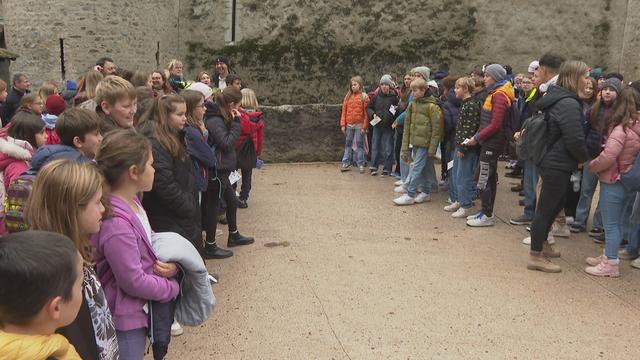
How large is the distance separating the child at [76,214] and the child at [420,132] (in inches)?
210


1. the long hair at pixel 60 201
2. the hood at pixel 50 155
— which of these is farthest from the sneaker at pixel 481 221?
the long hair at pixel 60 201

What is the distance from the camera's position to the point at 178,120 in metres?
3.68

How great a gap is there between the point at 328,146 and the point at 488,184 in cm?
405

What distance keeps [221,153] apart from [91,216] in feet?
10.4

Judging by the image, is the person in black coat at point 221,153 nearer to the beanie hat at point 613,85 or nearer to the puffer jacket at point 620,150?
the puffer jacket at point 620,150

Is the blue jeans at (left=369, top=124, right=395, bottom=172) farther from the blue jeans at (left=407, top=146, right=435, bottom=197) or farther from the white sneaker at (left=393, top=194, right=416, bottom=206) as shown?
the white sneaker at (left=393, top=194, right=416, bottom=206)

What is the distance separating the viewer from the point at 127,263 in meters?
2.29

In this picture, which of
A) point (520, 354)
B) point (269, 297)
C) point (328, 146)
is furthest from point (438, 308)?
point (328, 146)

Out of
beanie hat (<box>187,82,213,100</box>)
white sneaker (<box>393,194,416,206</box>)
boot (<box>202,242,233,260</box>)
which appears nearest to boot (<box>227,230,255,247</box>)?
boot (<box>202,242,233,260</box>)

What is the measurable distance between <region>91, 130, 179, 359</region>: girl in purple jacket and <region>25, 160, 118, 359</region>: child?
0.67 ft

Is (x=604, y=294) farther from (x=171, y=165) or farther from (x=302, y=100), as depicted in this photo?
(x=302, y=100)

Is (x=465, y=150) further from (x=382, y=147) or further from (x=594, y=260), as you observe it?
(x=382, y=147)

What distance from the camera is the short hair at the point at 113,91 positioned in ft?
12.2

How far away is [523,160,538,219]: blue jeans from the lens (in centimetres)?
632
